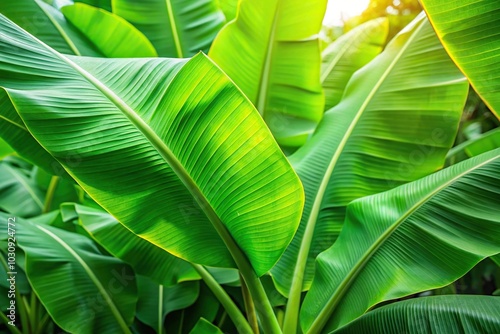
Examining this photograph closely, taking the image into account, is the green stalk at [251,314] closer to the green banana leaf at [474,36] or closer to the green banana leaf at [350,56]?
the green banana leaf at [474,36]

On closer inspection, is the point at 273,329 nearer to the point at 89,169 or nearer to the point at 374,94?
the point at 89,169

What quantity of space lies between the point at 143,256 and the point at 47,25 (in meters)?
0.63

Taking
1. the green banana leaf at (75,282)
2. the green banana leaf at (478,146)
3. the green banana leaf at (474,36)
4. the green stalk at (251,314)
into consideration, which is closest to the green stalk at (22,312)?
the green banana leaf at (75,282)

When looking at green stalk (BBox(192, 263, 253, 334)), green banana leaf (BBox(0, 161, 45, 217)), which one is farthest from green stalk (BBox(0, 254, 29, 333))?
green stalk (BBox(192, 263, 253, 334))

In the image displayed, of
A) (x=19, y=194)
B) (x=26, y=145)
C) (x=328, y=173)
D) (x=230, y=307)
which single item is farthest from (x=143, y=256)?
(x=19, y=194)

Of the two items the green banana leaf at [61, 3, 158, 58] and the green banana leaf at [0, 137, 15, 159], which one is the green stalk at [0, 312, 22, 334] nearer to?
the green banana leaf at [0, 137, 15, 159]

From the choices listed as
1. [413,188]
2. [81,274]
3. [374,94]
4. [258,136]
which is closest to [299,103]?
[374,94]

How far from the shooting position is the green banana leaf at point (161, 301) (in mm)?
1072

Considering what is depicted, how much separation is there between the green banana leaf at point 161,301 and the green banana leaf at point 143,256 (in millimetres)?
127

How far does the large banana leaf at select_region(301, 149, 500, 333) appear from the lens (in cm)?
69

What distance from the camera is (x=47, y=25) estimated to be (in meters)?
1.09

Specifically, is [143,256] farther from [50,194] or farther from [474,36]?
[474,36]

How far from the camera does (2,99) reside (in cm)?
75

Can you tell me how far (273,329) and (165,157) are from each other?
1.19 ft
